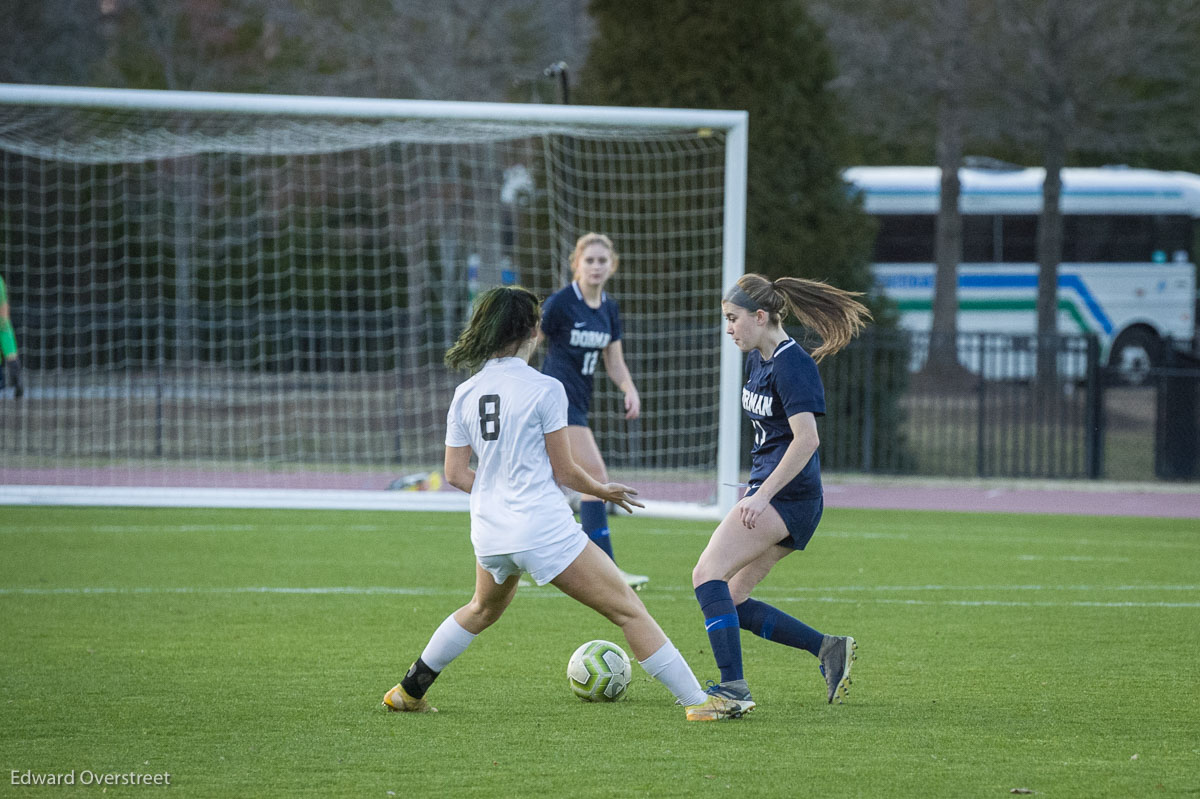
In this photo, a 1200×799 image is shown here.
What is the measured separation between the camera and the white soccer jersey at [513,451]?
474 centimetres

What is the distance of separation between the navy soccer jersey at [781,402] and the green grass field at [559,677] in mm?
942

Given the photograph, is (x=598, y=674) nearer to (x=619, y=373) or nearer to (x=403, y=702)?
(x=403, y=702)

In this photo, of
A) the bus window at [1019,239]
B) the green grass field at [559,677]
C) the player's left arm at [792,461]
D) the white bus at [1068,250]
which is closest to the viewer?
the green grass field at [559,677]

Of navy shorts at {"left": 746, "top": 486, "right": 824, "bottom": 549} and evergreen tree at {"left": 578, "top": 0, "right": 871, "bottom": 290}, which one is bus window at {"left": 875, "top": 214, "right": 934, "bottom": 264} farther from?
navy shorts at {"left": 746, "top": 486, "right": 824, "bottom": 549}

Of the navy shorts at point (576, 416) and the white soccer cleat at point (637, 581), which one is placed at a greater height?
the navy shorts at point (576, 416)

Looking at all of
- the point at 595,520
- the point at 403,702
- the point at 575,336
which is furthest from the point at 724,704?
the point at 575,336

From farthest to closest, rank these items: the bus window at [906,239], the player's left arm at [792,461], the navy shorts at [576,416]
Result: the bus window at [906,239] → the navy shorts at [576,416] → the player's left arm at [792,461]

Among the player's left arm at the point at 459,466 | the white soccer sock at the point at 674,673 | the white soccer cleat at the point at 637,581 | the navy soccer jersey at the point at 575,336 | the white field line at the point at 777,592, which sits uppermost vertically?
the navy soccer jersey at the point at 575,336

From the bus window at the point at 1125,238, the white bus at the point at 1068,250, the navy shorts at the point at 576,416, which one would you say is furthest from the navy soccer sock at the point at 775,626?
the bus window at the point at 1125,238

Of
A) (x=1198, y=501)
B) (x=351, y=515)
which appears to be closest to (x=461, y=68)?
(x=351, y=515)

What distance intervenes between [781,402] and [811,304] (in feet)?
1.51

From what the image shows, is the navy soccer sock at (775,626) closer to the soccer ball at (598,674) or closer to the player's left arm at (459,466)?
the soccer ball at (598,674)

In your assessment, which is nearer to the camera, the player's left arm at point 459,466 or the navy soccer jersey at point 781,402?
the player's left arm at point 459,466

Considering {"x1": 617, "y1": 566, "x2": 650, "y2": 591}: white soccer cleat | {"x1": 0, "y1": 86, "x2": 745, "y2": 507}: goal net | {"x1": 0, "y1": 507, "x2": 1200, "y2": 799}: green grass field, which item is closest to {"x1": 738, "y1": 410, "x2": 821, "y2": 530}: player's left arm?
{"x1": 0, "y1": 507, "x2": 1200, "y2": 799}: green grass field
